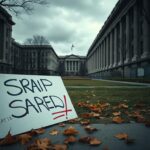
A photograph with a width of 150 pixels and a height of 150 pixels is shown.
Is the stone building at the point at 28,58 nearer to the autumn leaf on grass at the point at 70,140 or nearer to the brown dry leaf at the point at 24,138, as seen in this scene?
the brown dry leaf at the point at 24,138

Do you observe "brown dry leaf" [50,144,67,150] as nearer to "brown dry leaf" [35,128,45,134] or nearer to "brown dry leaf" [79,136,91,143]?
"brown dry leaf" [79,136,91,143]

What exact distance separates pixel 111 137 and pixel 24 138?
3.96 ft

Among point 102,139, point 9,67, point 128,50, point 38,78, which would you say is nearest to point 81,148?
point 102,139

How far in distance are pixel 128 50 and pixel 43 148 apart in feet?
158

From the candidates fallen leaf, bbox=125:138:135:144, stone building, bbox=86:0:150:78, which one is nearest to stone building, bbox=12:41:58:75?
stone building, bbox=86:0:150:78

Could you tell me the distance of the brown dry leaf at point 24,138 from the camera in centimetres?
292

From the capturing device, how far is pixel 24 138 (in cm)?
296

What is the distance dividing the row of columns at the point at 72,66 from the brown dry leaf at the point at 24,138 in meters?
156

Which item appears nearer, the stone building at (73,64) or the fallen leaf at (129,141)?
the fallen leaf at (129,141)

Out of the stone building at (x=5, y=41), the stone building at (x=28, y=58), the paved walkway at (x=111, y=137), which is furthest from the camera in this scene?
the stone building at (x=28, y=58)

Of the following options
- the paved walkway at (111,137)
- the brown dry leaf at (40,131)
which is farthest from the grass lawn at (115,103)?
→ the brown dry leaf at (40,131)

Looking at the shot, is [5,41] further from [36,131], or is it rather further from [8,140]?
[8,140]

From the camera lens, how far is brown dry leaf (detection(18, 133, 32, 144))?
9.58 feet

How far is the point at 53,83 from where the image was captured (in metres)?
4.29
